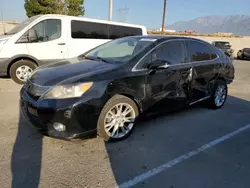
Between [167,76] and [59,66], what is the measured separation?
5.77ft

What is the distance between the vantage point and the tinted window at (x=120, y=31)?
832cm

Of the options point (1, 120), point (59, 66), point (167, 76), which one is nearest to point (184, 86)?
point (167, 76)

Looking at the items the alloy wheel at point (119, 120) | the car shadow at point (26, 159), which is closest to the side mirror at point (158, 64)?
the alloy wheel at point (119, 120)

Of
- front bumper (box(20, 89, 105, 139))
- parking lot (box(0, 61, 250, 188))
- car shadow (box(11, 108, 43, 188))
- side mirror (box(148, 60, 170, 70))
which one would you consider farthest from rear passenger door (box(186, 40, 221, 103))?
car shadow (box(11, 108, 43, 188))

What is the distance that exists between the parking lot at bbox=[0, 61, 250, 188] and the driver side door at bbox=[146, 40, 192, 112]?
1.47 feet

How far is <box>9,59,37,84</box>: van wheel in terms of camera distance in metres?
6.60

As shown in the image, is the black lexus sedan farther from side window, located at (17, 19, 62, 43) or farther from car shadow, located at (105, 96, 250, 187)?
side window, located at (17, 19, 62, 43)

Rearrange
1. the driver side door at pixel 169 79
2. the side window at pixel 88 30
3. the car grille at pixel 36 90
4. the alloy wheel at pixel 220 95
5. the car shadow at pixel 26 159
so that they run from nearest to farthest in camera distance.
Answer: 1. the car shadow at pixel 26 159
2. the car grille at pixel 36 90
3. the driver side door at pixel 169 79
4. the alloy wheel at pixel 220 95
5. the side window at pixel 88 30

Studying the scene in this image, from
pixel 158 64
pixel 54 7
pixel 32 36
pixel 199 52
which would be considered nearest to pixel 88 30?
pixel 32 36

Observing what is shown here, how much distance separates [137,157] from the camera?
10.1ft

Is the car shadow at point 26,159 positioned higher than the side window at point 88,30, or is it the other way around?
the side window at point 88,30

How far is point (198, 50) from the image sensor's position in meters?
4.68

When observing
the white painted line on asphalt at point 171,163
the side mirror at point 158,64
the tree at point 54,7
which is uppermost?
the tree at point 54,7

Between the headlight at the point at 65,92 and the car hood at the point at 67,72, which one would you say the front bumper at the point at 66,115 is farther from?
the car hood at the point at 67,72
